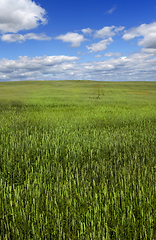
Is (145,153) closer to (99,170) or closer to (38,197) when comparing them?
(99,170)

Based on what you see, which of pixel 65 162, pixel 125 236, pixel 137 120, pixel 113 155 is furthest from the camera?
pixel 137 120

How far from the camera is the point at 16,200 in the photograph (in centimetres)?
269

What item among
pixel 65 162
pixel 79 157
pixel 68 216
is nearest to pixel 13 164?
pixel 65 162

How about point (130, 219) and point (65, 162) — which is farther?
point (65, 162)

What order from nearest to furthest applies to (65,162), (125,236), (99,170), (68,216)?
(125,236) < (68,216) < (99,170) < (65,162)

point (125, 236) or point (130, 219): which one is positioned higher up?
point (130, 219)

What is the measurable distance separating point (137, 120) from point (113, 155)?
5342 millimetres

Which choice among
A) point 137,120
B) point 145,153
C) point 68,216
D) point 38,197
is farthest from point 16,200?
point 137,120

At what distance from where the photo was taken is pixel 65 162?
4.46 metres

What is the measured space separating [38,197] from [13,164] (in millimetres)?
1899

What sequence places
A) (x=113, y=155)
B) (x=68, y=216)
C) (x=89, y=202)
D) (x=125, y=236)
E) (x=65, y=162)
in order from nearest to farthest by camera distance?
(x=125, y=236), (x=68, y=216), (x=89, y=202), (x=65, y=162), (x=113, y=155)

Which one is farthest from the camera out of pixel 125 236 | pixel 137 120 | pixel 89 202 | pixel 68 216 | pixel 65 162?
pixel 137 120

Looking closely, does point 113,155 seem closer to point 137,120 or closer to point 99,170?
point 99,170

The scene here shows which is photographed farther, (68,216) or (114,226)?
Answer: (68,216)
